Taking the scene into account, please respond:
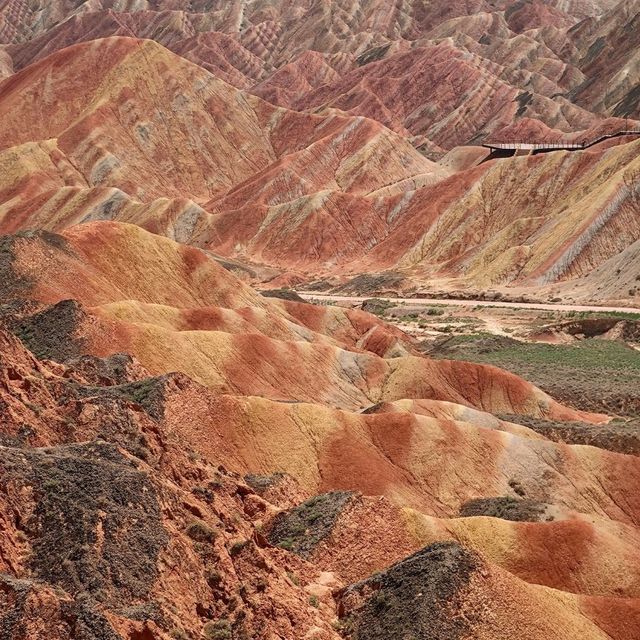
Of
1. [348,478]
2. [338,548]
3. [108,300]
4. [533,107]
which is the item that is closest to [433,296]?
[108,300]

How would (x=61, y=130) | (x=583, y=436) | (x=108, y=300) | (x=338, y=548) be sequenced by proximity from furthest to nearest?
(x=61, y=130) < (x=108, y=300) < (x=583, y=436) < (x=338, y=548)

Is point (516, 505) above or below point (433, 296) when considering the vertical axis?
above

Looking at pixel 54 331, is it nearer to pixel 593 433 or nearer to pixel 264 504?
pixel 264 504

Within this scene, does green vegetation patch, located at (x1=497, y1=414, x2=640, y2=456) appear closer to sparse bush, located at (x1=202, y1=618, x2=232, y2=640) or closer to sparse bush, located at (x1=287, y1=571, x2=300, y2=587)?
sparse bush, located at (x1=287, y1=571, x2=300, y2=587)

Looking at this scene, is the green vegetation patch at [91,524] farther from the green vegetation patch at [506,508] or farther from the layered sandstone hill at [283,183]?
the layered sandstone hill at [283,183]

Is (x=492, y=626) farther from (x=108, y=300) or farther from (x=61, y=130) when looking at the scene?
(x=61, y=130)
